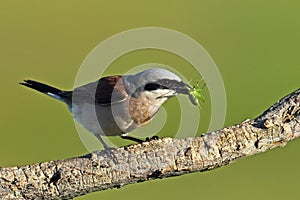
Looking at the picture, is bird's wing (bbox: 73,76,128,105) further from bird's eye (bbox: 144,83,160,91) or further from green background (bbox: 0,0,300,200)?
green background (bbox: 0,0,300,200)

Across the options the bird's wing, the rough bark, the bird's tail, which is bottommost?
the rough bark

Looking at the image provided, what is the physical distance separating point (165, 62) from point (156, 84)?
231 inches

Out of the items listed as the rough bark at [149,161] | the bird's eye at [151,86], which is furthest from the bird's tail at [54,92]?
the rough bark at [149,161]

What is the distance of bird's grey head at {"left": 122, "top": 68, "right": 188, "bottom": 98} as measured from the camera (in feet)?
14.7

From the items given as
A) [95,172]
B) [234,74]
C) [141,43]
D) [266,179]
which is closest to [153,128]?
[141,43]

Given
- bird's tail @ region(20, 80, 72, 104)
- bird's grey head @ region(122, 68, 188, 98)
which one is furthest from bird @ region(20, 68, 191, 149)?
bird's tail @ region(20, 80, 72, 104)

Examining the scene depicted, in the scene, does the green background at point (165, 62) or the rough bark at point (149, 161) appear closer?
the rough bark at point (149, 161)

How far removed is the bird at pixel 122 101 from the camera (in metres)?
4.58

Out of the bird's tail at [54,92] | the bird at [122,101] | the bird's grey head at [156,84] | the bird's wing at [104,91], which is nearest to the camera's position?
the bird's grey head at [156,84]

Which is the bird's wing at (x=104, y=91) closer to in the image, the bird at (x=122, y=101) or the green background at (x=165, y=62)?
the bird at (x=122, y=101)

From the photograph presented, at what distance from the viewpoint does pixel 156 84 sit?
4.52 m

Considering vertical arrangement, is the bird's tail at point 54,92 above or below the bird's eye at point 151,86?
above

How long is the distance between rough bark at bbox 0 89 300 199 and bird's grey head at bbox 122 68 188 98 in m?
0.50

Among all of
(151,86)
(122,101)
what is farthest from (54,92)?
(151,86)
